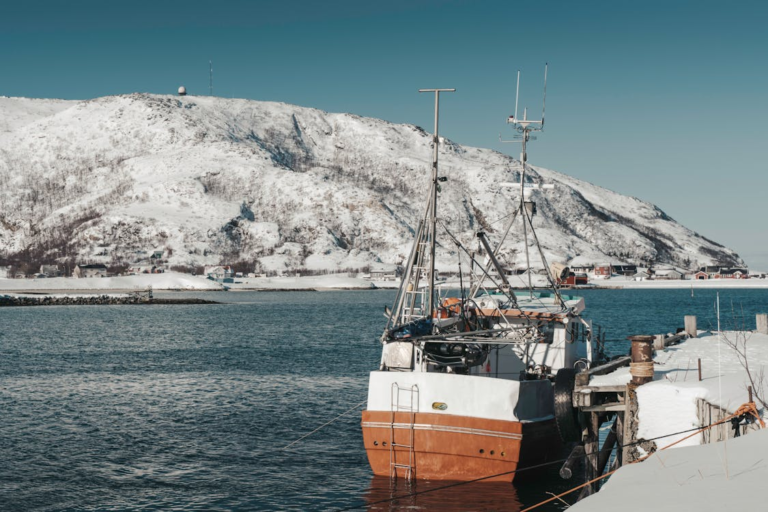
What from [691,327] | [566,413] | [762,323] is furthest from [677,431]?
[762,323]

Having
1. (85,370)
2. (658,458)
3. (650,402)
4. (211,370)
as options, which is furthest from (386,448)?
(85,370)

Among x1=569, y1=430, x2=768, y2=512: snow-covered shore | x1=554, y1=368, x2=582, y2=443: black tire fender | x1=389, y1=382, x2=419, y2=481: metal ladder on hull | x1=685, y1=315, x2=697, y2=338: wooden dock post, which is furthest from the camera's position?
x1=685, y1=315, x2=697, y2=338: wooden dock post

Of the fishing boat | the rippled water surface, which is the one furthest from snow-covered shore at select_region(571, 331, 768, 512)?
the rippled water surface

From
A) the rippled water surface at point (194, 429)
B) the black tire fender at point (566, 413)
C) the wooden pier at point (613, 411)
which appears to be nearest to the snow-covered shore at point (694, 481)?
the wooden pier at point (613, 411)

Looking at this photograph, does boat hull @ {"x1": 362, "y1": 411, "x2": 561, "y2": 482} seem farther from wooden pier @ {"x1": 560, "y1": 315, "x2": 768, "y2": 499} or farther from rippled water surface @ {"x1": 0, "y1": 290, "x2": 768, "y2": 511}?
wooden pier @ {"x1": 560, "y1": 315, "x2": 768, "y2": 499}

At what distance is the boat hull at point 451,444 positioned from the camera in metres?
22.1

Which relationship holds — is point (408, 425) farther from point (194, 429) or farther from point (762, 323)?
point (762, 323)

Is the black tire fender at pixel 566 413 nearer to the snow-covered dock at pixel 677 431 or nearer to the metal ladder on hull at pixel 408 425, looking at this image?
the snow-covered dock at pixel 677 431

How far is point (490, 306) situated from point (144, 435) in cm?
1418

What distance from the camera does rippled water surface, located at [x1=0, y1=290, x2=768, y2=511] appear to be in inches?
901

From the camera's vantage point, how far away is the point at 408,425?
22.4 metres

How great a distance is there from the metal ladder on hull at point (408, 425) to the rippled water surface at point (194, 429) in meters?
0.63

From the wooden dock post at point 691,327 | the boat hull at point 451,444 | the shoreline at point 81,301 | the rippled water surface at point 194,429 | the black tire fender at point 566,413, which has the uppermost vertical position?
the wooden dock post at point 691,327

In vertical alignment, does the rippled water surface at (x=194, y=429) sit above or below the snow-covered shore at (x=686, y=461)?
below
